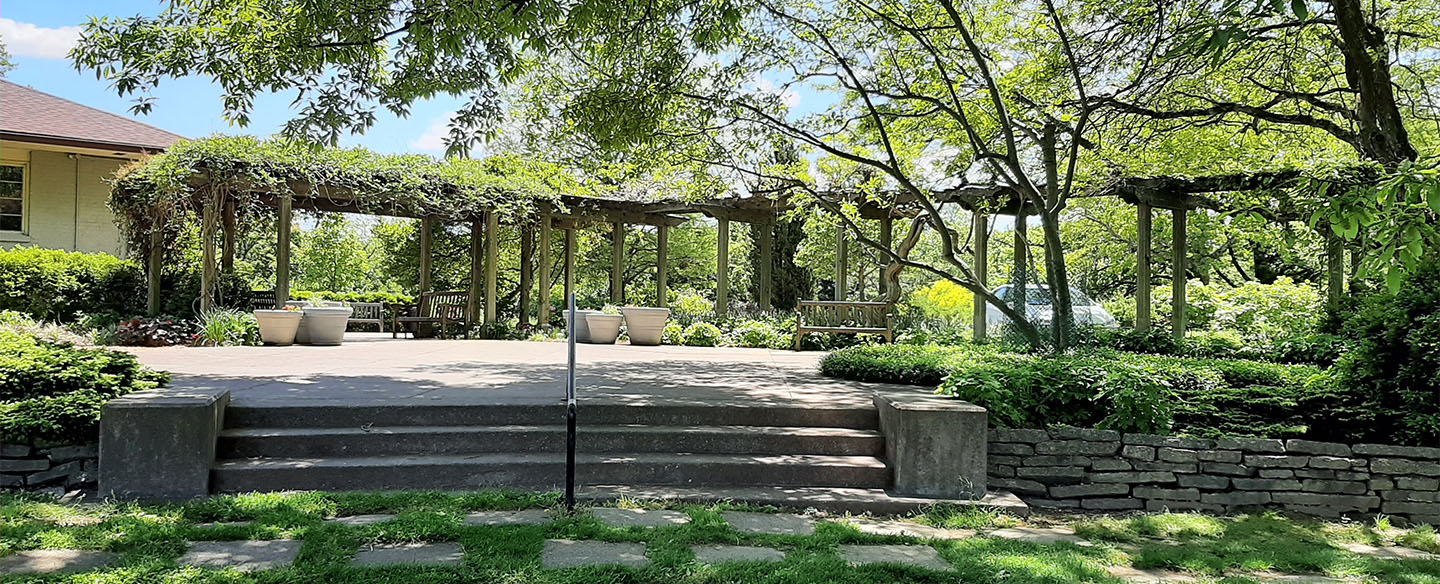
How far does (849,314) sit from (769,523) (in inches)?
344

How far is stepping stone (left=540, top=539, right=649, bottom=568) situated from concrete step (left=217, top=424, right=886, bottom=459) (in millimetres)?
1384

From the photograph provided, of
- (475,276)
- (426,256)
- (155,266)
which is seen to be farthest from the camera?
(426,256)

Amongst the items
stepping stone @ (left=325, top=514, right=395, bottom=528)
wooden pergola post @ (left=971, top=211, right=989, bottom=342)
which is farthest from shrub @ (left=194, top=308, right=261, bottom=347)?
wooden pergola post @ (left=971, top=211, right=989, bottom=342)

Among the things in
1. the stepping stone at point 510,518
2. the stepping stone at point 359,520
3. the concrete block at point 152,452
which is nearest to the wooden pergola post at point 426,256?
the concrete block at point 152,452

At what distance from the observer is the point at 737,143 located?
31.1 ft

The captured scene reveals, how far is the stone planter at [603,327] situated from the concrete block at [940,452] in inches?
326

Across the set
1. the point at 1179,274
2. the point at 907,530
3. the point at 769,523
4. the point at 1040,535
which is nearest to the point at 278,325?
the point at 769,523

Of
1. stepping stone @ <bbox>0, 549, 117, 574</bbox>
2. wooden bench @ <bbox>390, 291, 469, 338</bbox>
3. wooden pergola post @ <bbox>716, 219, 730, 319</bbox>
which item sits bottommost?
stepping stone @ <bbox>0, 549, 117, 574</bbox>

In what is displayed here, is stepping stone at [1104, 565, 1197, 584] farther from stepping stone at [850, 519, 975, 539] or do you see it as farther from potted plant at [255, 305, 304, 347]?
potted plant at [255, 305, 304, 347]

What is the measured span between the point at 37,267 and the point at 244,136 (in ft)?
11.4

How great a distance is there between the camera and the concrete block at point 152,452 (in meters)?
4.05

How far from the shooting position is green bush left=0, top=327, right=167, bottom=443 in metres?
4.17

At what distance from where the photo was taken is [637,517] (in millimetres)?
3828

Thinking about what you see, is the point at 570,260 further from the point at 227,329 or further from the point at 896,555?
the point at 896,555
